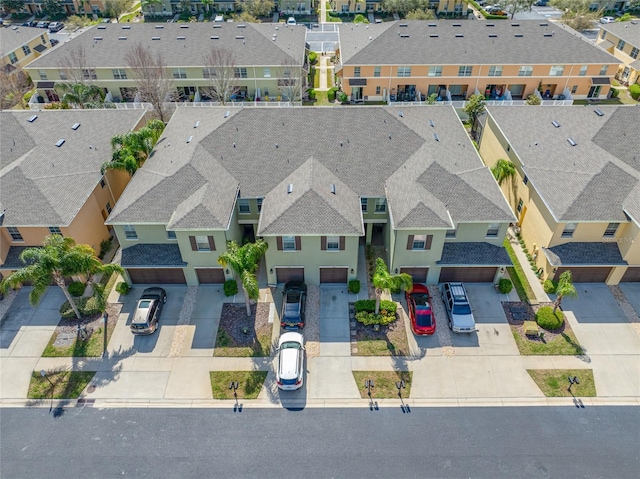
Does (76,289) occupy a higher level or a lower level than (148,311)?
lower

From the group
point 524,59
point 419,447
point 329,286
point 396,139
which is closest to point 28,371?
A: point 329,286

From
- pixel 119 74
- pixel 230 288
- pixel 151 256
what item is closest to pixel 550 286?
pixel 230 288

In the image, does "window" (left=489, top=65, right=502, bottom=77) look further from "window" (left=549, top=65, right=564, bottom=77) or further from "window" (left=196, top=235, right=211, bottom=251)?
"window" (left=196, top=235, right=211, bottom=251)

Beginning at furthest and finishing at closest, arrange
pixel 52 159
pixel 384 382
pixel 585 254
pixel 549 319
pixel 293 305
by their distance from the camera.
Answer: pixel 52 159 → pixel 585 254 → pixel 293 305 → pixel 549 319 → pixel 384 382

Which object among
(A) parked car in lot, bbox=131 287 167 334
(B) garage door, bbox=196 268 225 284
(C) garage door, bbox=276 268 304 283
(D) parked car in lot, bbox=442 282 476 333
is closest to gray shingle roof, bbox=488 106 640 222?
(D) parked car in lot, bbox=442 282 476 333

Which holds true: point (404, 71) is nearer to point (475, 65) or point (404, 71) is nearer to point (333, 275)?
point (475, 65)

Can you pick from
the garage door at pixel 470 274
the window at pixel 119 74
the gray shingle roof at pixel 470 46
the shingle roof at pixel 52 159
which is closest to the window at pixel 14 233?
the shingle roof at pixel 52 159

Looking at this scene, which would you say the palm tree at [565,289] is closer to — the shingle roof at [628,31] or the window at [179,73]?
the window at [179,73]
